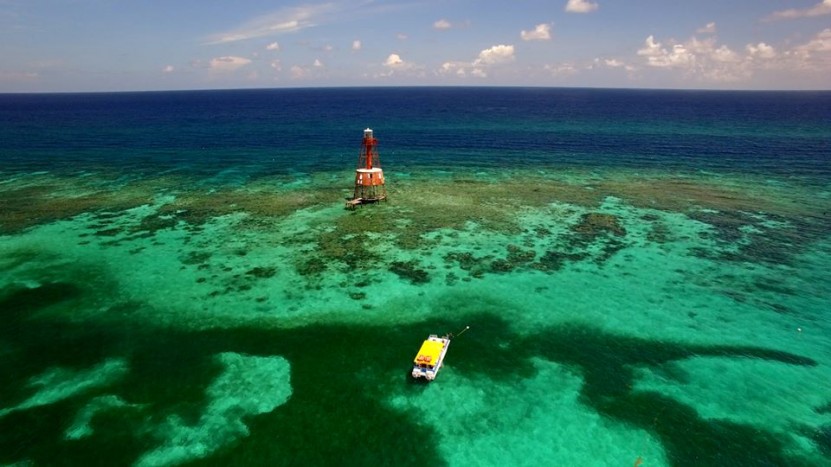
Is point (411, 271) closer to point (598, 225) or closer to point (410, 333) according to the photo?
point (410, 333)

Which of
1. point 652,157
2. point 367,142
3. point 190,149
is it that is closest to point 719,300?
point 367,142

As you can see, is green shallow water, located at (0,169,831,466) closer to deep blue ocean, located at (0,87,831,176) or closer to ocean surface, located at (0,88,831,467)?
ocean surface, located at (0,88,831,467)

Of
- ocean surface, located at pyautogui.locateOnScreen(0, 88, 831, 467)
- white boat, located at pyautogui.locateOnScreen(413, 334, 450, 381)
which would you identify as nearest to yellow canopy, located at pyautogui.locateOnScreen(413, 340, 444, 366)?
white boat, located at pyautogui.locateOnScreen(413, 334, 450, 381)

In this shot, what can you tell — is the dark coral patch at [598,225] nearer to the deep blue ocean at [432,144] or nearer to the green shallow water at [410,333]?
the green shallow water at [410,333]

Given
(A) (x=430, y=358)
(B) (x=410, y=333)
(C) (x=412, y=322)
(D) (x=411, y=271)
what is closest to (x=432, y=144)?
(D) (x=411, y=271)

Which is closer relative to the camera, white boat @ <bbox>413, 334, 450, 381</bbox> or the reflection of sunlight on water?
the reflection of sunlight on water

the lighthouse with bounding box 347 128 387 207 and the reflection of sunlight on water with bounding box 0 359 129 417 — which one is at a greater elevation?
the lighthouse with bounding box 347 128 387 207
